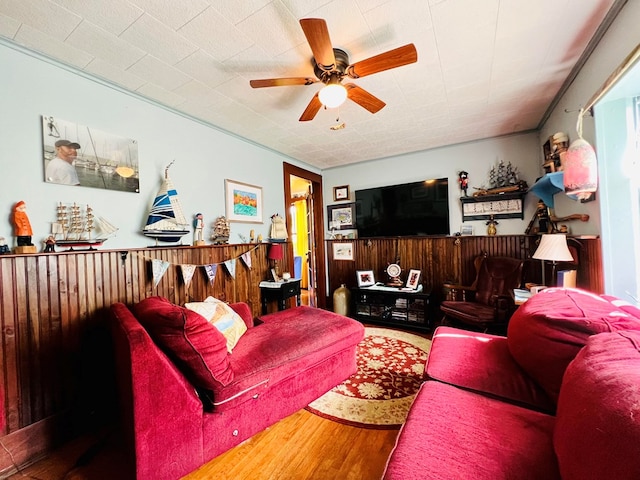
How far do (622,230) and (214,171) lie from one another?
3.48 m

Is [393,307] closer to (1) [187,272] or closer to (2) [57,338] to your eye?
(1) [187,272]

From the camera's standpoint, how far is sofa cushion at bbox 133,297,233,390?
1.31m

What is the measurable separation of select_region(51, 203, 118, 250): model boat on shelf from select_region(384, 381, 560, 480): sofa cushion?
227cm

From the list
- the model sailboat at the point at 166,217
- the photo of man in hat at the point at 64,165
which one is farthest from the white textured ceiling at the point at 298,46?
the model sailboat at the point at 166,217

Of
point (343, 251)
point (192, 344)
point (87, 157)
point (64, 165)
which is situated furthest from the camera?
point (343, 251)

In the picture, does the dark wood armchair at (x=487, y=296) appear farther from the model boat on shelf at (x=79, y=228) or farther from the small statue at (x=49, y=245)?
the small statue at (x=49, y=245)

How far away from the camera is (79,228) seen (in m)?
1.83

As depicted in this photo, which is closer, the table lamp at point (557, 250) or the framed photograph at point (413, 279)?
the table lamp at point (557, 250)

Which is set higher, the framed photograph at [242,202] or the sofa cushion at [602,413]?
the framed photograph at [242,202]

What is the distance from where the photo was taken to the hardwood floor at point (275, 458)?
1.36m

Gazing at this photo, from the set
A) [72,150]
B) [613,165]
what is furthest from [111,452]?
[613,165]

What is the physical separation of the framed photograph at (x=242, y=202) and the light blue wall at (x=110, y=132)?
7 centimetres

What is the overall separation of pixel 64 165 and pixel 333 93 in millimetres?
1947

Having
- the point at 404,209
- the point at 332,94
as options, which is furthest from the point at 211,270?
the point at 404,209
